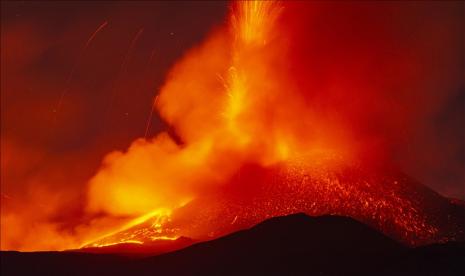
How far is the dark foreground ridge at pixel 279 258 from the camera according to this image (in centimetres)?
3394

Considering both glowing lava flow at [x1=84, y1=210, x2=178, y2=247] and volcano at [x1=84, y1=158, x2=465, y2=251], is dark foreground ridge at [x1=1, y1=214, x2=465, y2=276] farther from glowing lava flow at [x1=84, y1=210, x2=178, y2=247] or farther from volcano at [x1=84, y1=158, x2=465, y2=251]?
glowing lava flow at [x1=84, y1=210, x2=178, y2=247]

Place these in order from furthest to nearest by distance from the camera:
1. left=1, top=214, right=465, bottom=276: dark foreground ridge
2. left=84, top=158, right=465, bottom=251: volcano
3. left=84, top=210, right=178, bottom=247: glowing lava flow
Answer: left=84, top=210, right=178, bottom=247: glowing lava flow
left=84, top=158, right=465, bottom=251: volcano
left=1, top=214, right=465, bottom=276: dark foreground ridge

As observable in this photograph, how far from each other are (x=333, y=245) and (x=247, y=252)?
19.7 feet

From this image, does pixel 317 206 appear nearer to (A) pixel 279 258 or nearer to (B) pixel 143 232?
(A) pixel 279 258

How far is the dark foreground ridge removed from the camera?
3394 cm

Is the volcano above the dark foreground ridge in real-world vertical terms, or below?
above

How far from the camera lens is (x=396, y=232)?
4694 centimetres

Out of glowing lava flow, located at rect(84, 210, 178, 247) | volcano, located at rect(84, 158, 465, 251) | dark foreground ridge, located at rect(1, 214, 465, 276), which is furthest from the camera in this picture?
glowing lava flow, located at rect(84, 210, 178, 247)

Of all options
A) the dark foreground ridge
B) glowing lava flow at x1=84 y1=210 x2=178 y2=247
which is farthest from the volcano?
the dark foreground ridge

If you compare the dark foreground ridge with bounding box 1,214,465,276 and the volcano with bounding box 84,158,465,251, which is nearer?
the dark foreground ridge with bounding box 1,214,465,276

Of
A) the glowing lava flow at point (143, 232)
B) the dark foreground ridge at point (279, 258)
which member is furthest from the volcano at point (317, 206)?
the dark foreground ridge at point (279, 258)

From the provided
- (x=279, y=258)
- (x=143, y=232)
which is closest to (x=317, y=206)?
(x=279, y=258)

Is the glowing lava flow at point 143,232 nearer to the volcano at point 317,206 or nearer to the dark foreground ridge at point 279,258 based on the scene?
the volcano at point 317,206

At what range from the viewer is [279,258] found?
3669cm
